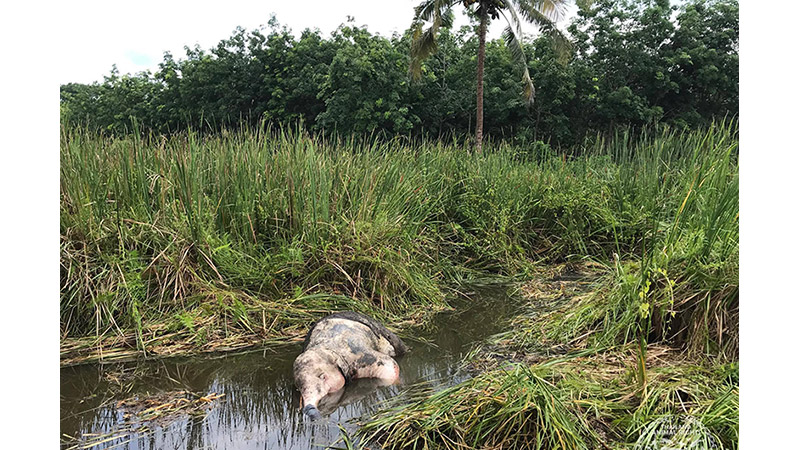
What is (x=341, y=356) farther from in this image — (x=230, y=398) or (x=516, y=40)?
(x=516, y=40)

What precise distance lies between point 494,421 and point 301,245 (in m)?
2.52

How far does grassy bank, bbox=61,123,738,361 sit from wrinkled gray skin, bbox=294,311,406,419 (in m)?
0.62

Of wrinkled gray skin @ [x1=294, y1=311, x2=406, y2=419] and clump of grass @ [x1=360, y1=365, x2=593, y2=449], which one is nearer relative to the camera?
clump of grass @ [x1=360, y1=365, x2=593, y2=449]

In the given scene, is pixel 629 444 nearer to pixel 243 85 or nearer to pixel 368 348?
pixel 368 348

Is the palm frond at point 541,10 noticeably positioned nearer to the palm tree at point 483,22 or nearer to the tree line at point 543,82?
the palm tree at point 483,22

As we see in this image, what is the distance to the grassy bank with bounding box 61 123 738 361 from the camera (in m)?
3.12

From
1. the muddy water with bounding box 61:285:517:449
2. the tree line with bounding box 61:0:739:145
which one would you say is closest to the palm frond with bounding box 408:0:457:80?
the tree line with bounding box 61:0:739:145

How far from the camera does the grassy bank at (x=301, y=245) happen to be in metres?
3.12

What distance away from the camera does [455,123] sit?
2189cm

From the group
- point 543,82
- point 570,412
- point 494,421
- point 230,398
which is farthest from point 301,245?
point 543,82

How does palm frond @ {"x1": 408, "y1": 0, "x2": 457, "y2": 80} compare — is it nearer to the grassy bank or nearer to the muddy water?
the grassy bank

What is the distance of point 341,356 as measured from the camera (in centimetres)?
313

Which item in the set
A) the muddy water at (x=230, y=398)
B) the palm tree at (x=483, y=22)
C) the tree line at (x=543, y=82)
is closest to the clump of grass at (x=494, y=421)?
the muddy water at (x=230, y=398)

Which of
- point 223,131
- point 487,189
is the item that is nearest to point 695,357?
point 487,189
